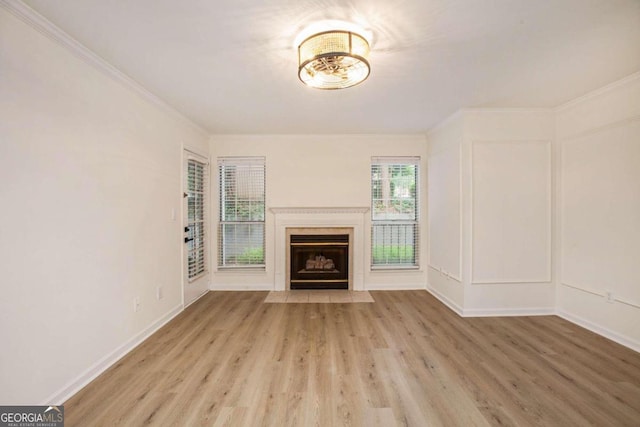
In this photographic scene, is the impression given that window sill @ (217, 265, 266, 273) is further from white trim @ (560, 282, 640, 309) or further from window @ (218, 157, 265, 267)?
white trim @ (560, 282, 640, 309)

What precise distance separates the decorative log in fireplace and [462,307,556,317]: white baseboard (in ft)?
5.88

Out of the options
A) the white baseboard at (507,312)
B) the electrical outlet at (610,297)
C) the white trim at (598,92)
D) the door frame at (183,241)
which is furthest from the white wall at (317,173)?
the electrical outlet at (610,297)

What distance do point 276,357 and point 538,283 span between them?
3268 mm

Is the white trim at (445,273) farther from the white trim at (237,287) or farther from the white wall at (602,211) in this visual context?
the white trim at (237,287)

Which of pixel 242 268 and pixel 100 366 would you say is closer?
pixel 100 366

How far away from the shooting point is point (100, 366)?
2.16 meters

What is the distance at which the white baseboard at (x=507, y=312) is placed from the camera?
330 cm

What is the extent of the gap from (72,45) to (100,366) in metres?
2.44

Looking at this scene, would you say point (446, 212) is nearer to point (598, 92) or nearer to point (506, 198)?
point (506, 198)

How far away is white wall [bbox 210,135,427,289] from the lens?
4406 mm

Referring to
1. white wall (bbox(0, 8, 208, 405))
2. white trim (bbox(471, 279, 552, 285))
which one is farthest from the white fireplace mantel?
white wall (bbox(0, 8, 208, 405))

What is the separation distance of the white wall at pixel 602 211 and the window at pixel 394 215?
187 cm

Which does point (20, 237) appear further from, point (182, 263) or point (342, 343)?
point (342, 343)

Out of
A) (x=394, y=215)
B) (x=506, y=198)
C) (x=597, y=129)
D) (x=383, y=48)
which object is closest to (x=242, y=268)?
(x=394, y=215)
